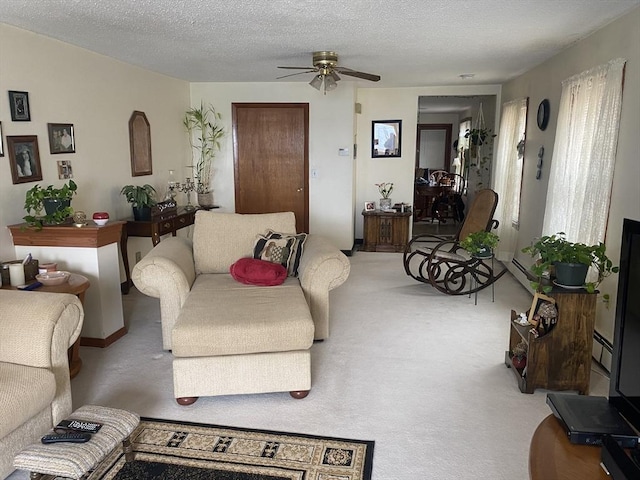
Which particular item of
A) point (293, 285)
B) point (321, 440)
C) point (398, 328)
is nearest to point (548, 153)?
point (398, 328)

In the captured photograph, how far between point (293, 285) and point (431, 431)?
4.41ft

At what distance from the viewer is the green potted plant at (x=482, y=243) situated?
4168mm

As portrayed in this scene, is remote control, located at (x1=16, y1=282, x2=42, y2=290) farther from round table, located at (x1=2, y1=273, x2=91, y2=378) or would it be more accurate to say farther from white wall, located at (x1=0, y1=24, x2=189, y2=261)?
white wall, located at (x1=0, y1=24, x2=189, y2=261)

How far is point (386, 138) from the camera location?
6.91 meters

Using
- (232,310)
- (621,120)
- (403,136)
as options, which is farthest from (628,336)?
(403,136)

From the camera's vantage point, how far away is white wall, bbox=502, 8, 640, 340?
2.87 m

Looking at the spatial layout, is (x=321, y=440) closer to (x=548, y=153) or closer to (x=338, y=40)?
(x=338, y=40)

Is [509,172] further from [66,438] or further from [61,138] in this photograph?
[66,438]

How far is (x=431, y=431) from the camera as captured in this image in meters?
2.42

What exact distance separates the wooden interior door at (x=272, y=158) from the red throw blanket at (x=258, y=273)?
9.73 feet

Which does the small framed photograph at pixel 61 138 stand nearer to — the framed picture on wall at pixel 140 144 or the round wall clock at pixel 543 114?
the framed picture on wall at pixel 140 144

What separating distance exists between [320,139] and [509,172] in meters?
2.31

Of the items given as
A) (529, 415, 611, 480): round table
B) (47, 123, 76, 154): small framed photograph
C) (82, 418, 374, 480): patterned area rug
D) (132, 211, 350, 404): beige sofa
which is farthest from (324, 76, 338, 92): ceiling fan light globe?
(529, 415, 611, 480): round table

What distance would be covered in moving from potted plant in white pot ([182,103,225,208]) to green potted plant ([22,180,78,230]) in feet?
8.90
